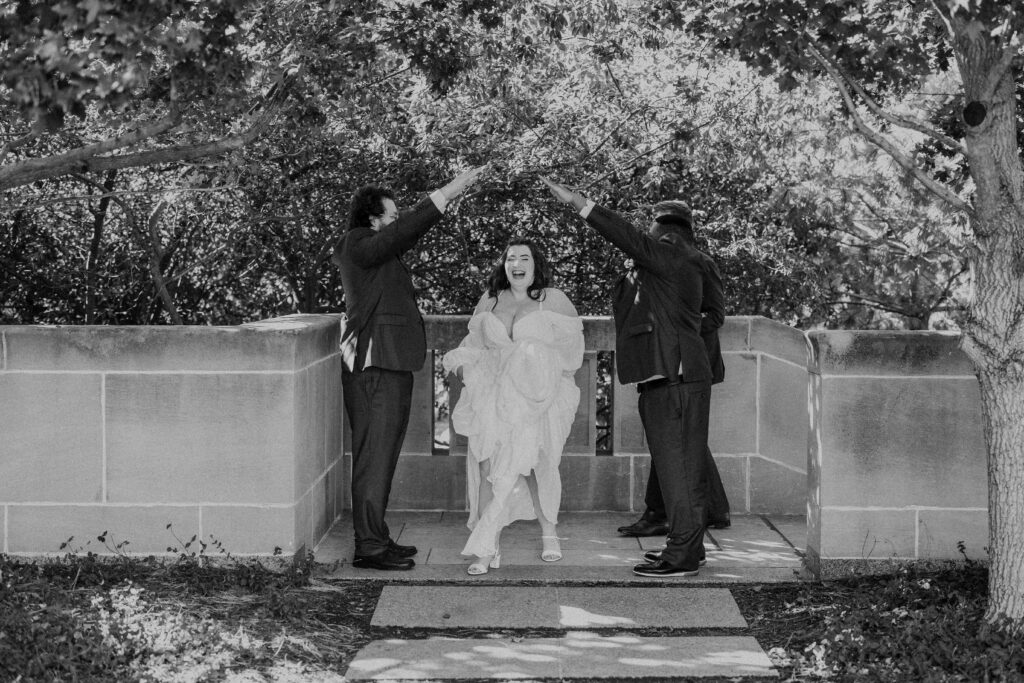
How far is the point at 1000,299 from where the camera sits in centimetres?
528

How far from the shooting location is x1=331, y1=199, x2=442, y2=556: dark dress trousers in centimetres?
660

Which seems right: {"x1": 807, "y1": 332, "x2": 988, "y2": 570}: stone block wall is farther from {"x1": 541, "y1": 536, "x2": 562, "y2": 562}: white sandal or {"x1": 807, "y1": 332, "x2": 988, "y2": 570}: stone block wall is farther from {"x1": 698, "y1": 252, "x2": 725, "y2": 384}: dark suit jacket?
{"x1": 541, "y1": 536, "x2": 562, "y2": 562}: white sandal

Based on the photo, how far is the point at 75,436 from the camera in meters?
6.27

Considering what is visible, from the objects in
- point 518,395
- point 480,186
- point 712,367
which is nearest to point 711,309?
point 712,367

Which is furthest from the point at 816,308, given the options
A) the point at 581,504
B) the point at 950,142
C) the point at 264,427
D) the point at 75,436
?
the point at 75,436

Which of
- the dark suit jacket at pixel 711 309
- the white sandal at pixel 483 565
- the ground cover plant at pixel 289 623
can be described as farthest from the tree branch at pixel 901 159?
the white sandal at pixel 483 565

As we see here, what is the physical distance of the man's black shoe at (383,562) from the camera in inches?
259

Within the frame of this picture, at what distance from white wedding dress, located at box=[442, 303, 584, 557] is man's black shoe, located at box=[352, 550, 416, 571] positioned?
14.4 inches

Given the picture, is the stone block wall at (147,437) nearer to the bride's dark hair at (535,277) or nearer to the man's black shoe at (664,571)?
the bride's dark hair at (535,277)

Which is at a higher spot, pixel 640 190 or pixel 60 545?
pixel 640 190

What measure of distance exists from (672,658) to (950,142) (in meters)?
2.73

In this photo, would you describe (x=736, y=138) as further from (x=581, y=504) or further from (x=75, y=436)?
(x=75, y=436)

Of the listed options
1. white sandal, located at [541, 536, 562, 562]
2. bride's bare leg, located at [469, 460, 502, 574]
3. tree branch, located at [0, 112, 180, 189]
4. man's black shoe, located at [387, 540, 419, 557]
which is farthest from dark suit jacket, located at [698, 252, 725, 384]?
tree branch, located at [0, 112, 180, 189]

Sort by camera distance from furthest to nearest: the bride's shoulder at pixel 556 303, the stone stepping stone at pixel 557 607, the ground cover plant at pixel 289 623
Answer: the bride's shoulder at pixel 556 303
the stone stepping stone at pixel 557 607
the ground cover plant at pixel 289 623
